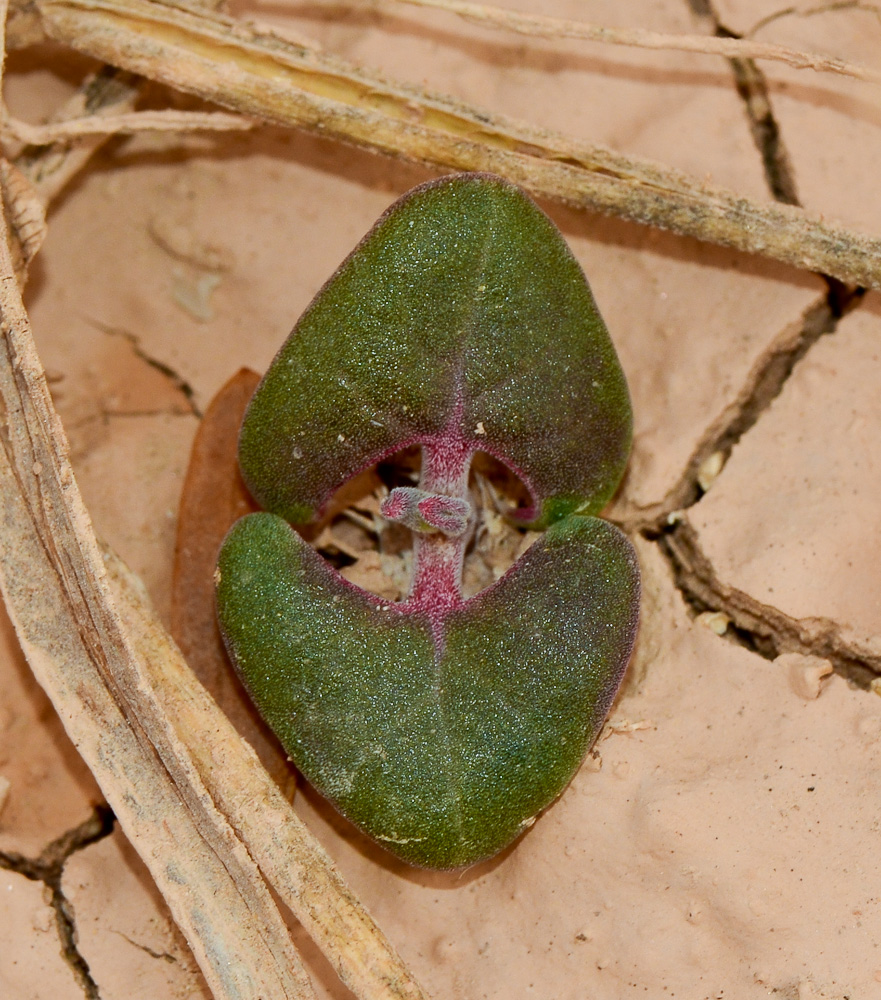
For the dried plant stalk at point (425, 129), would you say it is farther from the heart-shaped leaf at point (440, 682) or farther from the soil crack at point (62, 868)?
the soil crack at point (62, 868)

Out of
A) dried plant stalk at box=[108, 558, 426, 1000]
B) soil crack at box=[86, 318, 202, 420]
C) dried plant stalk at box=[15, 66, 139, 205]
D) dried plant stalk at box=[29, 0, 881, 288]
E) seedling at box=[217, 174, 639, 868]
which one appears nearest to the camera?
dried plant stalk at box=[108, 558, 426, 1000]

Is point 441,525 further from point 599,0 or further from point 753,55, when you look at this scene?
point 599,0

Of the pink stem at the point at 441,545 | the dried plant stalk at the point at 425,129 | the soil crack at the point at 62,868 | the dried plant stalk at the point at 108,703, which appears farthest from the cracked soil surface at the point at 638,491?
the pink stem at the point at 441,545

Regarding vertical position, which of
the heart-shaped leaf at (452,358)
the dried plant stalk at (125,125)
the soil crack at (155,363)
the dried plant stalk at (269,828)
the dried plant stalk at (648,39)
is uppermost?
the dried plant stalk at (648,39)

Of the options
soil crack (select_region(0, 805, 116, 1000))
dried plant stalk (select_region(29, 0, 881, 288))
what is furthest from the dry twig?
dried plant stalk (select_region(29, 0, 881, 288))

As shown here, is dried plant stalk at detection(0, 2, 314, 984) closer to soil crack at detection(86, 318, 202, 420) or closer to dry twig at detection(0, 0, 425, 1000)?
dry twig at detection(0, 0, 425, 1000)

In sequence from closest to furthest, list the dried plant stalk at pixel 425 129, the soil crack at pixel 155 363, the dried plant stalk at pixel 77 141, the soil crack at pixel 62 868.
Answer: the soil crack at pixel 62 868, the dried plant stalk at pixel 425 129, the dried plant stalk at pixel 77 141, the soil crack at pixel 155 363

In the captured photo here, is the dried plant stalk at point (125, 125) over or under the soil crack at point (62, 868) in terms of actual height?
over

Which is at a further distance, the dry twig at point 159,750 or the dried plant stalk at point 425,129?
the dried plant stalk at point 425,129
